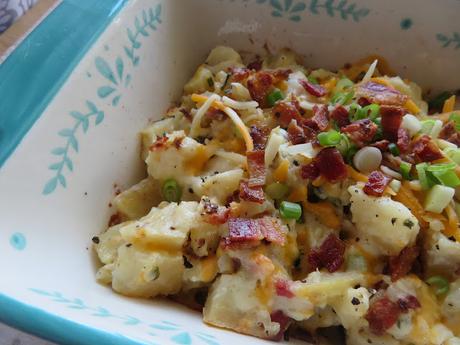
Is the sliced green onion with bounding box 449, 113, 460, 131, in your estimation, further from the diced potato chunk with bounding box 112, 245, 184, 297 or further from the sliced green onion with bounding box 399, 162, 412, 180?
the diced potato chunk with bounding box 112, 245, 184, 297

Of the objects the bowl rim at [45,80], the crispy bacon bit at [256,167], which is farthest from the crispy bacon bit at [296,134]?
the bowl rim at [45,80]

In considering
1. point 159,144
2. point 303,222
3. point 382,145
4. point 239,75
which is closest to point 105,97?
point 159,144

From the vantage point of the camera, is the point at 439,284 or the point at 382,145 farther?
the point at 382,145

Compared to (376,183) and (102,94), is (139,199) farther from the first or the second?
(376,183)

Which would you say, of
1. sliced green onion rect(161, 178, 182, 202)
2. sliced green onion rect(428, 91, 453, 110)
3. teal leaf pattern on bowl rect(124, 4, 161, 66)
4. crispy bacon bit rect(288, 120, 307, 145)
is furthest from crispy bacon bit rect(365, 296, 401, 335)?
teal leaf pattern on bowl rect(124, 4, 161, 66)

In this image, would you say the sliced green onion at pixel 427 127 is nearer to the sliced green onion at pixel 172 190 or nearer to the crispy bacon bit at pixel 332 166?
the crispy bacon bit at pixel 332 166
